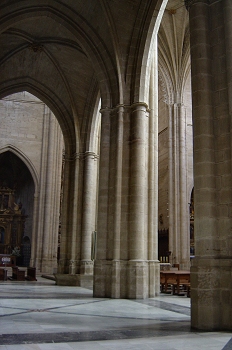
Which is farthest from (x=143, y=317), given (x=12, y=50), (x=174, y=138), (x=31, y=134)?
(x=31, y=134)

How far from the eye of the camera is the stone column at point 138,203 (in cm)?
1180

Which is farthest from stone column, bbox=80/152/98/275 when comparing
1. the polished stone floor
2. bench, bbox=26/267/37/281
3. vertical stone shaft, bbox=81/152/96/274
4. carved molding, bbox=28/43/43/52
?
the polished stone floor

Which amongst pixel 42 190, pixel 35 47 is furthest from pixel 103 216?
pixel 42 190

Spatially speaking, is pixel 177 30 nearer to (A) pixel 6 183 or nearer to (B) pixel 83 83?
(B) pixel 83 83

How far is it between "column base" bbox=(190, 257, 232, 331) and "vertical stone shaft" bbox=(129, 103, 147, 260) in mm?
5072

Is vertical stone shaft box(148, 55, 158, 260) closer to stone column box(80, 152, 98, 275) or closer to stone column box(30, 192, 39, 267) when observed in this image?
stone column box(80, 152, 98, 275)

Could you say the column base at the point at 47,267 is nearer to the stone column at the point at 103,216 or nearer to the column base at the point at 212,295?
the stone column at the point at 103,216

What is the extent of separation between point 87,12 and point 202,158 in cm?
903

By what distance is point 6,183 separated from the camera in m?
32.7

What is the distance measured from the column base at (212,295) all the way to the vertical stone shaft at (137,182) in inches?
200

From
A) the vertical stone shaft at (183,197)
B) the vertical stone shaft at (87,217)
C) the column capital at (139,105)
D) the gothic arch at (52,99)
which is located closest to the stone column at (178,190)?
the vertical stone shaft at (183,197)

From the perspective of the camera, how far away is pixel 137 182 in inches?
492

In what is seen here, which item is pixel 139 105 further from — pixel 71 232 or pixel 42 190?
pixel 42 190

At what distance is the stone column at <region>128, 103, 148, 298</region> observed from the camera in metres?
11.8
